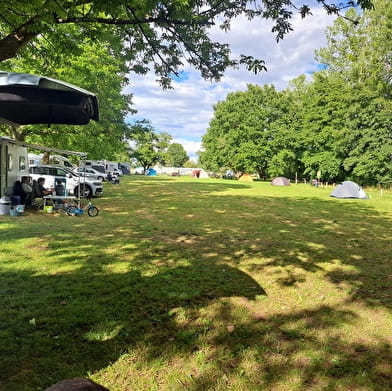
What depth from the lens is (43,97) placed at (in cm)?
291

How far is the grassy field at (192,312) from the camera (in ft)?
9.24

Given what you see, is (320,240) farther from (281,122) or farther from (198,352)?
(281,122)

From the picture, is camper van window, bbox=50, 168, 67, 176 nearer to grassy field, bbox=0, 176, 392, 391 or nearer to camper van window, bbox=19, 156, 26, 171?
camper van window, bbox=19, 156, 26, 171

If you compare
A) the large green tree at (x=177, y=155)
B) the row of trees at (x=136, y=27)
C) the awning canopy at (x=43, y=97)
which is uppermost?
the large green tree at (x=177, y=155)

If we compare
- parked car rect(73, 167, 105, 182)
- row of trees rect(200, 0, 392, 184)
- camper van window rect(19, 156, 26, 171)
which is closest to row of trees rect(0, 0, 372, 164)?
camper van window rect(19, 156, 26, 171)

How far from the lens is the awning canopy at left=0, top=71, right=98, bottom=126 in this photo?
271 cm

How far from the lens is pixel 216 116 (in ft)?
197

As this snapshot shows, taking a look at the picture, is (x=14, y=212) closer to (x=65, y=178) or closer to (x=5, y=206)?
(x=5, y=206)

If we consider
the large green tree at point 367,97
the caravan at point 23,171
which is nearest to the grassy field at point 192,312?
the caravan at point 23,171

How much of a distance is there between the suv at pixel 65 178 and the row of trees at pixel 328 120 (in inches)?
1251

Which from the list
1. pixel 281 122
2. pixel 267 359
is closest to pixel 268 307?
pixel 267 359

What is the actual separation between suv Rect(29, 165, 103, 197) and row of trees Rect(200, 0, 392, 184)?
31.8 meters

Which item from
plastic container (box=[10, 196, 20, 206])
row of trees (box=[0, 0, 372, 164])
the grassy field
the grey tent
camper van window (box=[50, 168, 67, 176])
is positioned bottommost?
the grassy field

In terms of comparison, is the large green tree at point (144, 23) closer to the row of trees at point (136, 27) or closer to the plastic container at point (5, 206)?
the row of trees at point (136, 27)
